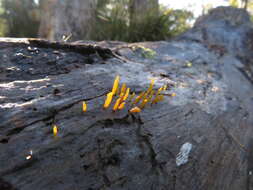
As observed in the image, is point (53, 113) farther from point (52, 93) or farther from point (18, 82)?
point (18, 82)

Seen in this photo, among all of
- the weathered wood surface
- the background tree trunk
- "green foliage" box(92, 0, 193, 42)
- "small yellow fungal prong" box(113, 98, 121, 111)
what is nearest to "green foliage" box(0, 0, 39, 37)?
"green foliage" box(92, 0, 193, 42)

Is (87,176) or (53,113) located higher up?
(53,113)

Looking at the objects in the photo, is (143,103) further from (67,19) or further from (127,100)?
(67,19)

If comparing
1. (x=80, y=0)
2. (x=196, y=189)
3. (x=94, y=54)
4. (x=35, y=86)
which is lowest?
(x=196, y=189)

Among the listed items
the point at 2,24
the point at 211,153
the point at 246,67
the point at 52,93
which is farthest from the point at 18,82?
the point at 2,24

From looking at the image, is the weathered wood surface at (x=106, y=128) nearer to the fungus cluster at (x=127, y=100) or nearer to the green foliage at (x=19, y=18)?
the fungus cluster at (x=127, y=100)

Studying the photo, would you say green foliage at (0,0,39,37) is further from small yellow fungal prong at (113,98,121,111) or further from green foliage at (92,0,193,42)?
small yellow fungal prong at (113,98,121,111)

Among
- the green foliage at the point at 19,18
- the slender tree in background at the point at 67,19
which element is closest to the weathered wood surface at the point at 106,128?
the slender tree in background at the point at 67,19
